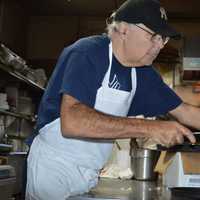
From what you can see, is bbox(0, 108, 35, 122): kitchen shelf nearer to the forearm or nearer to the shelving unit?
the shelving unit

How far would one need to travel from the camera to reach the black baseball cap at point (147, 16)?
5.02ft

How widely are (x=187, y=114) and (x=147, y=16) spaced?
555mm

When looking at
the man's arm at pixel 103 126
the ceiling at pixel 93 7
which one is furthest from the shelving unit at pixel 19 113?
the man's arm at pixel 103 126

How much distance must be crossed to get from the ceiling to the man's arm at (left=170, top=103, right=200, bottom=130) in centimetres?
219

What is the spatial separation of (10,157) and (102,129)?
2.19 meters

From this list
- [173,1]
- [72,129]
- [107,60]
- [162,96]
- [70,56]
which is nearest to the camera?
[72,129]

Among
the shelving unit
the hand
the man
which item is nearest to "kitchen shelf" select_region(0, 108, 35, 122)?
the shelving unit

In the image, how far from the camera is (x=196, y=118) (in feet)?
6.28

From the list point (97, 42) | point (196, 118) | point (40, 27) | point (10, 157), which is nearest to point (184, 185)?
point (196, 118)

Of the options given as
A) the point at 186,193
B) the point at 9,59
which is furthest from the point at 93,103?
the point at 9,59

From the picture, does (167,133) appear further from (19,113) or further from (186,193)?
(19,113)

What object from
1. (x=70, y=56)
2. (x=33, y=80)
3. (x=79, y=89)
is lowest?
(x=79, y=89)

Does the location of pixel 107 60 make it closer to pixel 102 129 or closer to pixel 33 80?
pixel 102 129

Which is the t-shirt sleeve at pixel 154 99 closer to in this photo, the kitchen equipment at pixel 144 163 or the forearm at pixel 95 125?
the forearm at pixel 95 125
